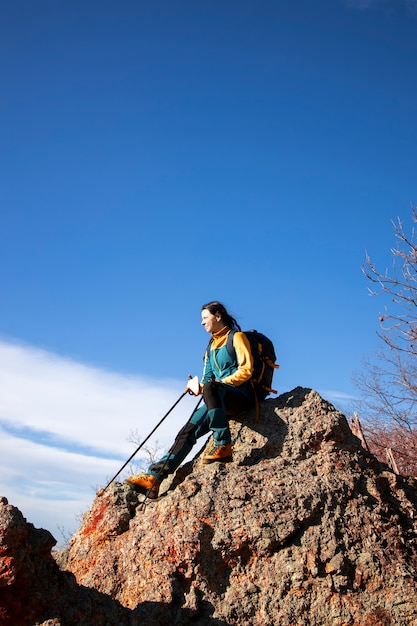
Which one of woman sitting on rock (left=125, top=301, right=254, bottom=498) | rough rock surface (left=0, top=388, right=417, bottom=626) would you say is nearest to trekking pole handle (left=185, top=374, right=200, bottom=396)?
woman sitting on rock (left=125, top=301, right=254, bottom=498)

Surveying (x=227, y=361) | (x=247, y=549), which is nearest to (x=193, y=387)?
(x=227, y=361)

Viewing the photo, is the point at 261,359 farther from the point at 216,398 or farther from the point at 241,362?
the point at 216,398

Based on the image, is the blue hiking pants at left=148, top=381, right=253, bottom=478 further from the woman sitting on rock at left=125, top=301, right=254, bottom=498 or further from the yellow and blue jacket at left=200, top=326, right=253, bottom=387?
the yellow and blue jacket at left=200, top=326, right=253, bottom=387

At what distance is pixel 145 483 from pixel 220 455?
725mm

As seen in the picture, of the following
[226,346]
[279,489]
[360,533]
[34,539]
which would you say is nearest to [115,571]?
[34,539]

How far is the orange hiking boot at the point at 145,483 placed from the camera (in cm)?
504

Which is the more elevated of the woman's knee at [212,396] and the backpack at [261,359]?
the backpack at [261,359]

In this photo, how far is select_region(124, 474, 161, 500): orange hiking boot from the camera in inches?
199

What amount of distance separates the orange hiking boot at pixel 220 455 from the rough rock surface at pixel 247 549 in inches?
5.5

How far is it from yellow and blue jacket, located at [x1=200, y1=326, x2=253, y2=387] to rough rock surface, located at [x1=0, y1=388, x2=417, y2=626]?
2.06 ft

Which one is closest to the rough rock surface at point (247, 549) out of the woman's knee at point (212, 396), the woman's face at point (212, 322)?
the woman's knee at point (212, 396)

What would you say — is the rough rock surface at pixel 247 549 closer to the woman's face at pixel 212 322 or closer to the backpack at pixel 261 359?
the backpack at pixel 261 359

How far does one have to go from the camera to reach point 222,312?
5812 mm

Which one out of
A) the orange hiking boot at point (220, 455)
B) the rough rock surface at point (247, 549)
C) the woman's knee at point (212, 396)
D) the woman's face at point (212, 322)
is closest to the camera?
the rough rock surface at point (247, 549)
